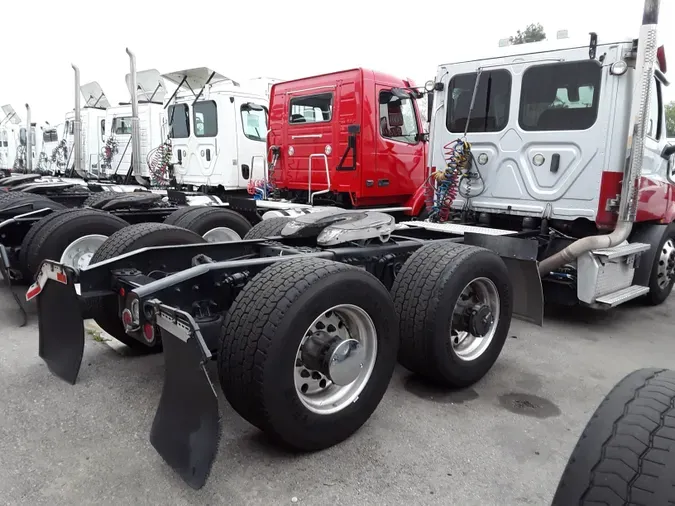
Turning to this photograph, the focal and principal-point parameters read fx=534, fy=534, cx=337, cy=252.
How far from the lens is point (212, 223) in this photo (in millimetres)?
5965

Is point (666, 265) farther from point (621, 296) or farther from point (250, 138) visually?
point (250, 138)

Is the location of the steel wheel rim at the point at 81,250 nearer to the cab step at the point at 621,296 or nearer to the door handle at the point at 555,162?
the door handle at the point at 555,162

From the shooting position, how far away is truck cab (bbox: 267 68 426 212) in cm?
696

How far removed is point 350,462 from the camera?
8.87 feet

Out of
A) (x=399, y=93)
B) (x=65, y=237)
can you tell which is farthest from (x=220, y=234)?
(x=399, y=93)

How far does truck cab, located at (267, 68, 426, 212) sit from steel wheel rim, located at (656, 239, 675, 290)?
2904 mm

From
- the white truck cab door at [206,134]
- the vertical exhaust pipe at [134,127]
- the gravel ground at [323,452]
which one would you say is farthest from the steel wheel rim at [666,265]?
the vertical exhaust pipe at [134,127]

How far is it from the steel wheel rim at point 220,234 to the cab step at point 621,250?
3673mm

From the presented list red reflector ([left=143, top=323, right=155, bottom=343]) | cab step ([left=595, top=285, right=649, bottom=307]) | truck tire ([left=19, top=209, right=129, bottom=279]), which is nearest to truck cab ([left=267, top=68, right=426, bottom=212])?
cab step ([left=595, top=285, right=649, bottom=307])

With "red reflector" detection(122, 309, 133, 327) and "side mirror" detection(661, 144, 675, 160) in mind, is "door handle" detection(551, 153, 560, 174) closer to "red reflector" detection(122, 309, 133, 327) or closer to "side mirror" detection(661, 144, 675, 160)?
"side mirror" detection(661, 144, 675, 160)

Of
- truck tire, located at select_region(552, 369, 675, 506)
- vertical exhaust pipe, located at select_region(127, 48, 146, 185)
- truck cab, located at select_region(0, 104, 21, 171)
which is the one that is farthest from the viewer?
truck cab, located at select_region(0, 104, 21, 171)

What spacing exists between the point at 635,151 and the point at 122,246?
4.29 metres

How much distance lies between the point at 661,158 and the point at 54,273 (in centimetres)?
584

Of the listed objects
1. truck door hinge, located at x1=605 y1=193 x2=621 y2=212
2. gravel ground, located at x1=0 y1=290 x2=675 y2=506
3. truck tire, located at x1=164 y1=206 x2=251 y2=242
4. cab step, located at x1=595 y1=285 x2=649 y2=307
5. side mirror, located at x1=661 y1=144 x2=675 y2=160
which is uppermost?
side mirror, located at x1=661 y1=144 x2=675 y2=160
